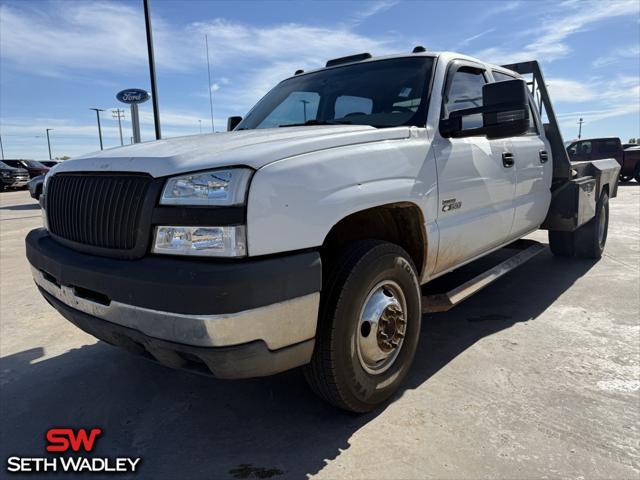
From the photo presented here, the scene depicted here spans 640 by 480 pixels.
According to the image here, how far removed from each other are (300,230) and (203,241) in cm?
40

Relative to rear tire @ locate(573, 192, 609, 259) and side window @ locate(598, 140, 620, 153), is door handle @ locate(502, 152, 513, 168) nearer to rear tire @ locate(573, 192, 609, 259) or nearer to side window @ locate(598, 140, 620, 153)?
rear tire @ locate(573, 192, 609, 259)

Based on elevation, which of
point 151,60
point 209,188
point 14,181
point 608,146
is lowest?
point 14,181

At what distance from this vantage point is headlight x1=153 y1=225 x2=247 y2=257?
1.83 m

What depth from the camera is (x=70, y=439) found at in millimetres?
2363

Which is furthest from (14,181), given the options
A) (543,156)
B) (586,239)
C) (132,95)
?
(543,156)

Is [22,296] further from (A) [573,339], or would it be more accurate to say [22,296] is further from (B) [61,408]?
(A) [573,339]

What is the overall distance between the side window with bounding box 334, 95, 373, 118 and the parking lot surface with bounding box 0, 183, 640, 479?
1.73 m

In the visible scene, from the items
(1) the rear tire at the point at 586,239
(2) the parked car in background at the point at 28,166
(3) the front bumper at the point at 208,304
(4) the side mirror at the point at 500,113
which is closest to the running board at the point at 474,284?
(4) the side mirror at the point at 500,113

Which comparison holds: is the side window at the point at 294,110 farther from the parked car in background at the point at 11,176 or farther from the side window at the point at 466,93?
the parked car in background at the point at 11,176

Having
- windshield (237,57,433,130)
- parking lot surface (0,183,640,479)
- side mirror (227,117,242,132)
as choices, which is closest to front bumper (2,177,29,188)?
parking lot surface (0,183,640,479)

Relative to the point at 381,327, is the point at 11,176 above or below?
above

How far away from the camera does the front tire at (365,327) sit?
2.19 metres

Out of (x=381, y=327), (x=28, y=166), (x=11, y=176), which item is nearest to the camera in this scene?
(x=381, y=327)

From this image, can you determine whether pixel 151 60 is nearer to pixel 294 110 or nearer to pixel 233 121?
pixel 233 121
